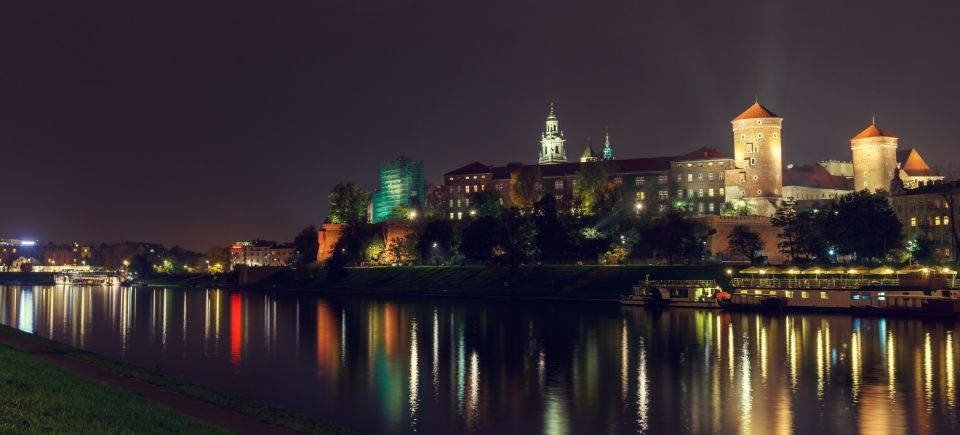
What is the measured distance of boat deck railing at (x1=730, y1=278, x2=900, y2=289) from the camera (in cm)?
6688

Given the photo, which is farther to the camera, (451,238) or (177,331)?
(451,238)

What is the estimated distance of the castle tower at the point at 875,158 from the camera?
12662cm

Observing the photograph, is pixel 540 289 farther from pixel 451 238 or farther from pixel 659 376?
pixel 659 376

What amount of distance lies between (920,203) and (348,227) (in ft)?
226

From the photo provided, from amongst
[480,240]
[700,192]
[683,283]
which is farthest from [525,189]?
[683,283]

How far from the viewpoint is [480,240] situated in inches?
3797

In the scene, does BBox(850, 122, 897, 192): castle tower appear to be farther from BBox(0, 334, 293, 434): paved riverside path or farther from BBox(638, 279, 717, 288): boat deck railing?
BBox(0, 334, 293, 434): paved riverside path

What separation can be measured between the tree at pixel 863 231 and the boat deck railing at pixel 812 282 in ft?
33.7

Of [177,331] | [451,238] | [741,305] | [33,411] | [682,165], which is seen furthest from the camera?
[682,165]

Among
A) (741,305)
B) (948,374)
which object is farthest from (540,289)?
(948,374)

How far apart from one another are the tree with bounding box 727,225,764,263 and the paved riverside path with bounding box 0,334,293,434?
67.2 m

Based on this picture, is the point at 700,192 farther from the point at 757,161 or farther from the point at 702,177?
the point at 757,161

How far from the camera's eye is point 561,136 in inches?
7490

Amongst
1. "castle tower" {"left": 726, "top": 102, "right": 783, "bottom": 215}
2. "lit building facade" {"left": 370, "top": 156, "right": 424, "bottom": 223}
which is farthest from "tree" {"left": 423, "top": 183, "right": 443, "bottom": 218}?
"castle tower" {"left": 726, "top": 102, "right": 783, "bottom": 215}
